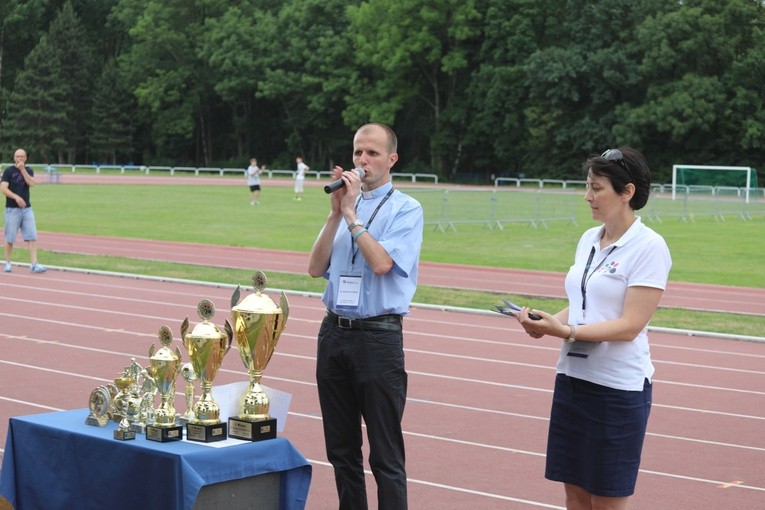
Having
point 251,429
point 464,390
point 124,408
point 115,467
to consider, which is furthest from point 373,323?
point 464,390

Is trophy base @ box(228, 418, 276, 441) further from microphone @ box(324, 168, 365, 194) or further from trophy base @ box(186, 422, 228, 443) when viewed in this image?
microphone @ box(324, 168, 365, 194)

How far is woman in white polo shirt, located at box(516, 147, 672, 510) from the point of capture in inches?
182

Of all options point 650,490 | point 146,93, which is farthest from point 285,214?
point 146,93

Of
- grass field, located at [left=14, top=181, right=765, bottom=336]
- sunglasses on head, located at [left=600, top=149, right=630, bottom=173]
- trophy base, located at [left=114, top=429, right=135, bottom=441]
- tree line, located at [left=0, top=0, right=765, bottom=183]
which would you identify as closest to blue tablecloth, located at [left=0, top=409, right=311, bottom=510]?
trophy base, located at [left=114, top=429, right=135, bottom=441]

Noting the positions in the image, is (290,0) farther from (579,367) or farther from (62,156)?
(579,367)

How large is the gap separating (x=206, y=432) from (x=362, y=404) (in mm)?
777

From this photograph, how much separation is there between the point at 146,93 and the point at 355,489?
79014mm

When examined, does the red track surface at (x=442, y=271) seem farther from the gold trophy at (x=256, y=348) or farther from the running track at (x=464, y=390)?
the gold trophy at (x=256, y=348)

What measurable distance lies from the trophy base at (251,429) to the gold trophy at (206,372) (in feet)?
0.18

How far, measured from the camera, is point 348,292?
5426 millimetres

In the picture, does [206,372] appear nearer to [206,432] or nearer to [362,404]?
[206,432]

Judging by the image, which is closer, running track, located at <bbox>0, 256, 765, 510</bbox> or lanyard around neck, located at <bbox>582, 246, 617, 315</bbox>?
lanyard around neck, located at <bbox>582, 246, 617, 315</bbox>

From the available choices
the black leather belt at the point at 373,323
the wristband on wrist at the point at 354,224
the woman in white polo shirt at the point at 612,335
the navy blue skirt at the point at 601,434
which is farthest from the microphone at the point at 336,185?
the navy blue skirt at the point at 601,434

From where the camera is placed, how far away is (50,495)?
17.8 feet
